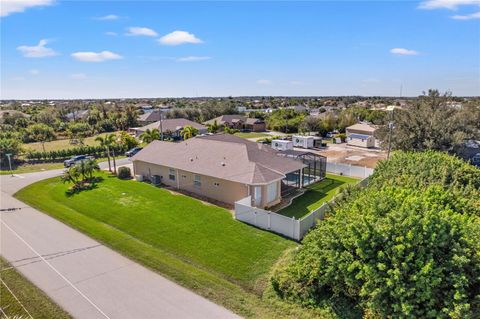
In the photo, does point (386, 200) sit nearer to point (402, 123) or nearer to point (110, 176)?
point (402, 123)

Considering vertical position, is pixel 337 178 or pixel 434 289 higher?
pixel 434 289

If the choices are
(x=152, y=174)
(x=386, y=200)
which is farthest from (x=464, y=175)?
(x=152, y=174)

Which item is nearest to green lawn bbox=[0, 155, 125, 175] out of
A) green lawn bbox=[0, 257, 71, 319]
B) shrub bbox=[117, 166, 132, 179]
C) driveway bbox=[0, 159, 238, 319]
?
shrub bbox=[117, 166, 132, 179]

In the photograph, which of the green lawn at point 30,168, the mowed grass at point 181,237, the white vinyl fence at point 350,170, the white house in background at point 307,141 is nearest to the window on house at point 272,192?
the mowed grass at point 181,237

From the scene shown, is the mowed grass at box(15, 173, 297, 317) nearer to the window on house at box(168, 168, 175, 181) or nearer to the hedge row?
the window on house at box(168, 168, 175, 181)


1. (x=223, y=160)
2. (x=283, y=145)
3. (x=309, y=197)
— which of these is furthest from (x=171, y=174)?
(x=283, y=145)

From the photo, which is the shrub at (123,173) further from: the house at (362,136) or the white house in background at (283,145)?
Result: the house at (362,136)
